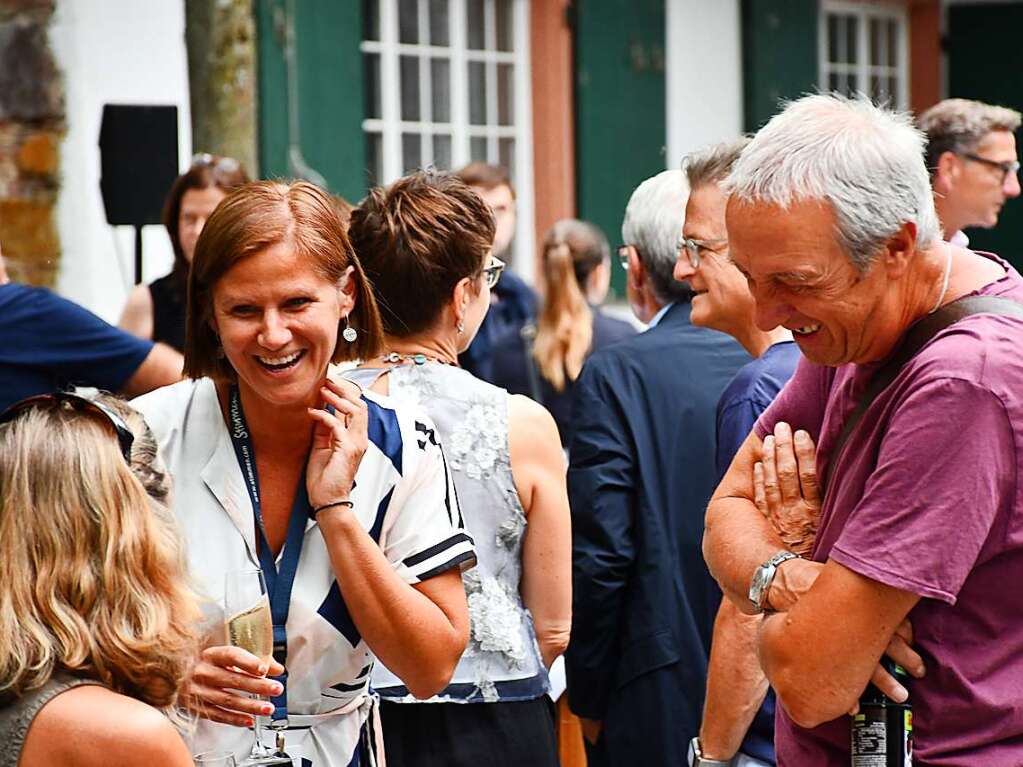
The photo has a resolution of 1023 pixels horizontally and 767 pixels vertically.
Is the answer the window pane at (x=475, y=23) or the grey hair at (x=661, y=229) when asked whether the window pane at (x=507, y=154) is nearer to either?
the window pane at (x=475, y=23)

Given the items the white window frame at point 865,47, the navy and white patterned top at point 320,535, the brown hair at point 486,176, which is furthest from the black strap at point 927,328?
the white window frame at point 865,47

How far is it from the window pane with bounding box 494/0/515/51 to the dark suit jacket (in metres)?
5.73

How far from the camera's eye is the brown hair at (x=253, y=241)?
2.50 metres

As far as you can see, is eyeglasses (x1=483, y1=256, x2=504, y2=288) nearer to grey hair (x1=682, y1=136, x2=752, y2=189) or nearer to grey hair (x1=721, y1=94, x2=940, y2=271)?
grey hair (x1=682, y1=136, x2=752, y2=189)

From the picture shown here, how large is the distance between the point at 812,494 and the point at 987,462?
0.44 meters

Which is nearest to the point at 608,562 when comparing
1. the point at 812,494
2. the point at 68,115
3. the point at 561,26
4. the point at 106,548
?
the point at 812,494

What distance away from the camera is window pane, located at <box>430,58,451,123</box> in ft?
28.6

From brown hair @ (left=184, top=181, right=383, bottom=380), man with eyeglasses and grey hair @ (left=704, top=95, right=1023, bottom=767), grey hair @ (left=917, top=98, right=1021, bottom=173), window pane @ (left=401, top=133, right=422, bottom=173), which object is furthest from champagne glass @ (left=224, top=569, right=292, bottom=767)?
window pane @ (left=401, top=133, right=422, bottom=173)

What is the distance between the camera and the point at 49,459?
77.2 inches

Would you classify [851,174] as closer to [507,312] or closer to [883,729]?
[883,729]

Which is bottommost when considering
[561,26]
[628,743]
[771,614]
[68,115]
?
[628,743]

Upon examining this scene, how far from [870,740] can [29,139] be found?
4.77 meters

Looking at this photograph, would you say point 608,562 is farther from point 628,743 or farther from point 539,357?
point 539,357

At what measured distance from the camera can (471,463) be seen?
3.03 metres
